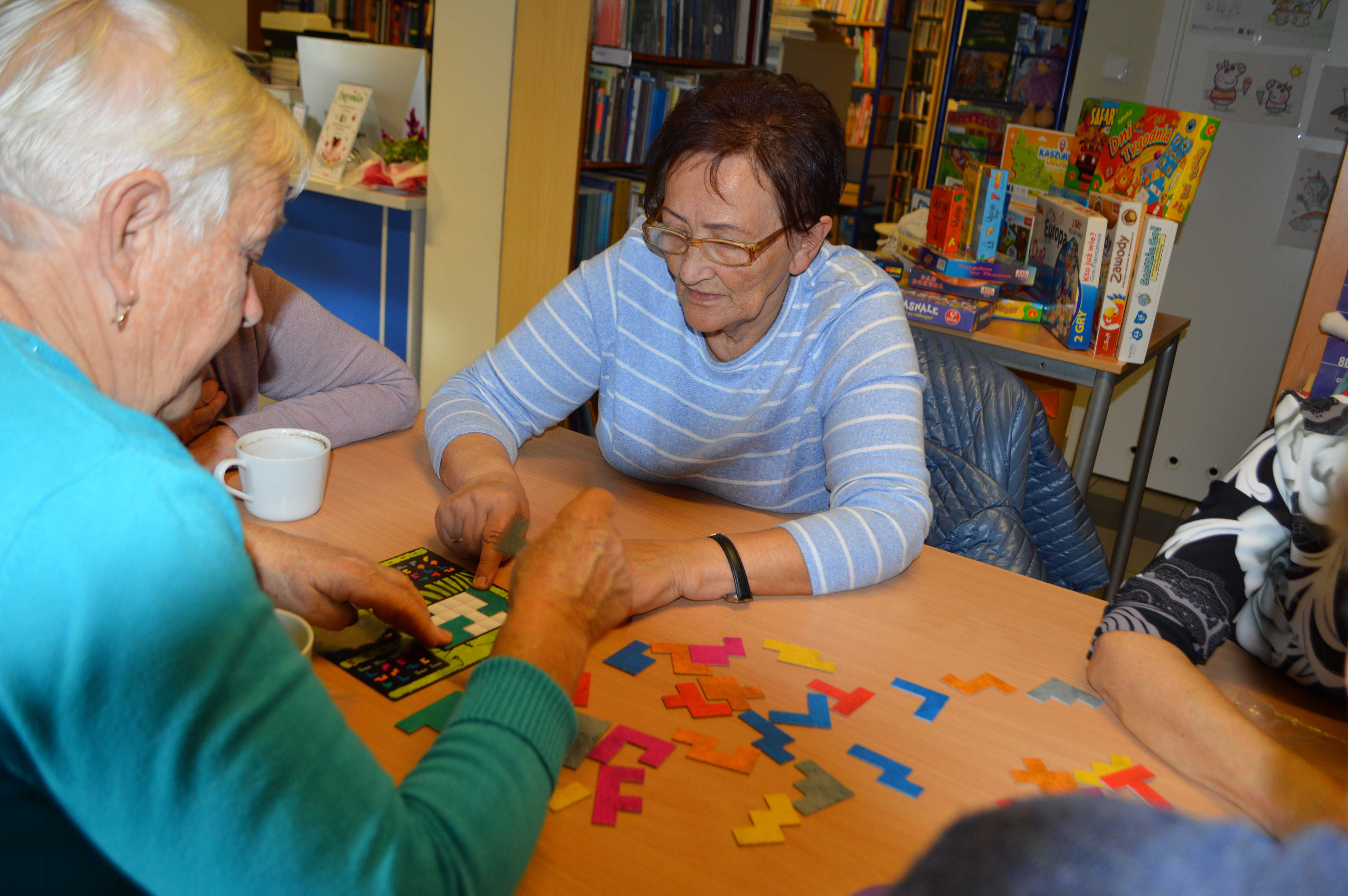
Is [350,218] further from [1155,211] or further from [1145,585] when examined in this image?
[1145,585]

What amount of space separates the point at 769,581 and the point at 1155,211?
2190mm

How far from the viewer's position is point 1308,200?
3.90 meters

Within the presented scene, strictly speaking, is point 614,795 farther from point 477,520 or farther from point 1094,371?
point 1094,371

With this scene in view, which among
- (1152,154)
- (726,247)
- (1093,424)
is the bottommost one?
(1093,424)

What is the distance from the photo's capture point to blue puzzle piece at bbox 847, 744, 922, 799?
34.7 inches

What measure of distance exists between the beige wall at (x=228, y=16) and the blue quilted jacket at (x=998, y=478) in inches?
219

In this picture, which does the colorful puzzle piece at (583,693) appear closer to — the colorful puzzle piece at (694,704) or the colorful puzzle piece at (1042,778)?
the colorful puzzle piece at (694,704)

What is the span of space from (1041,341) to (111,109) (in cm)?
257

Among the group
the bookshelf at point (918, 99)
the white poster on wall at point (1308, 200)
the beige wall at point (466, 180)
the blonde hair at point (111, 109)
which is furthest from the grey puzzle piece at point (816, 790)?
the bookshelf at point (918, 99)

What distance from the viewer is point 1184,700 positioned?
0.97 metres

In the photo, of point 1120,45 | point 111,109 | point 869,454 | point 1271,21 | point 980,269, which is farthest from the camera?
point 1120,45

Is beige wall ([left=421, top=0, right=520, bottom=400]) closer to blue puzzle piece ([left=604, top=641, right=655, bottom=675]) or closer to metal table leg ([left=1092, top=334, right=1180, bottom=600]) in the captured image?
metal table leg ([left=1092, top=334, right=1180, bottom=600])

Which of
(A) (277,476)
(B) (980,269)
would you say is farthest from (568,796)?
(B) (980,269)

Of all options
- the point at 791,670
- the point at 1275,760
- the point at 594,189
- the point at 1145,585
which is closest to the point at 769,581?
the point at 791,670
